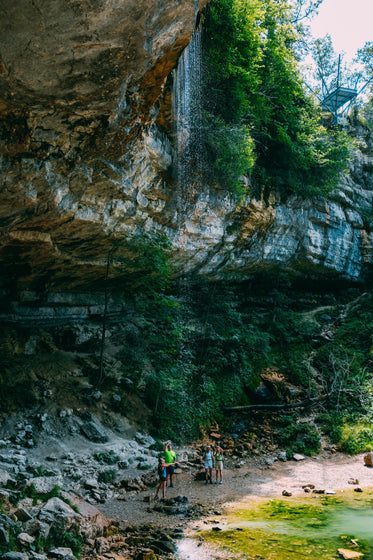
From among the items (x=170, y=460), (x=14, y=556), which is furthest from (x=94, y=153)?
(x=170, y=460)

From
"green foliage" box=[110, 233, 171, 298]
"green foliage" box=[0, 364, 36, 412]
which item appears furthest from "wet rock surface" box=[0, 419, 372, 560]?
"green foliage" box=[110, 233, 171, 298]

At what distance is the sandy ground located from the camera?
777 cm

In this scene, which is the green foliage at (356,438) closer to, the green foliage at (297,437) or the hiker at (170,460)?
the green foliage at (297,437)

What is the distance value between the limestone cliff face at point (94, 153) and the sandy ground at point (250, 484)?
20.5ft

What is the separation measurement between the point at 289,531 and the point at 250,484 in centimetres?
326

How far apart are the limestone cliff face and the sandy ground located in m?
6.26

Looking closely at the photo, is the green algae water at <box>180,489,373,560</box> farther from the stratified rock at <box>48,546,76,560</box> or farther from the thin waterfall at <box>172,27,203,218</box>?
the thin waterfall at <box>172,27,203,218</box>

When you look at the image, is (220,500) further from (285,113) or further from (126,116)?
(285,113)

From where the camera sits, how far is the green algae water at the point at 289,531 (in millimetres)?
6145

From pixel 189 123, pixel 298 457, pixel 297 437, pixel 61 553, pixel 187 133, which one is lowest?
pixel 298 457

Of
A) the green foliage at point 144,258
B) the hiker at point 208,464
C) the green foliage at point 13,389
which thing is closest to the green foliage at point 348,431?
the hiker at point 208,464

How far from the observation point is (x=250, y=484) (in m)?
10.2

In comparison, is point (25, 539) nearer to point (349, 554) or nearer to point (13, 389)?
point (349, 554)

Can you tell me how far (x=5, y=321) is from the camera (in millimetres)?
12148
